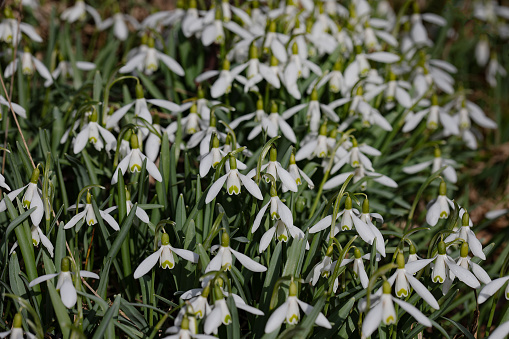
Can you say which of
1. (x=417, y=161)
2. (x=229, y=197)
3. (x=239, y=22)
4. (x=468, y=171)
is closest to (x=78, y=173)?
(x=229, y=197)

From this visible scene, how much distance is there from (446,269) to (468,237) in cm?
12

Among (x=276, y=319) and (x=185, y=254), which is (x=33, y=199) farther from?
(x=276, y=319)

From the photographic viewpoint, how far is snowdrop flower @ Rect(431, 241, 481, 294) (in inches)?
51.3

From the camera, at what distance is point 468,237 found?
1416 mm

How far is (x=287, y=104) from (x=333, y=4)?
2.99 feet

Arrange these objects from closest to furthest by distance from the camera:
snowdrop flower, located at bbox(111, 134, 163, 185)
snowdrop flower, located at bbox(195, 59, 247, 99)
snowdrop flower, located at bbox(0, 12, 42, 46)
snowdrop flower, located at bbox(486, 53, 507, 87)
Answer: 1. snowdrop flower, located at bbox(111, 134, 163, 185)
2. snowdrop flower, located at bbox(195, 59, 247, 99)
3. snowdrop flower, located at bbox(0, 12, 42, 46)
4. snowdrop flower, located at bbox(486, 53, 507, 87)

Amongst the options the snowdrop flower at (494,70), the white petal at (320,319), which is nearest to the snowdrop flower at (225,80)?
the white petal at (320,319)

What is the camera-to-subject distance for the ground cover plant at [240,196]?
131cm

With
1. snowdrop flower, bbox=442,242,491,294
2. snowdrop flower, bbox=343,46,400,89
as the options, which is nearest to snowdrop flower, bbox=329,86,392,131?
snowdrop flower, bbox=343,46,400,89

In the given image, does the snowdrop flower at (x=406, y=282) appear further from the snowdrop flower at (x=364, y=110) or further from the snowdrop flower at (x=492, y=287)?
the snowdrop flower at (x=364, y=110)

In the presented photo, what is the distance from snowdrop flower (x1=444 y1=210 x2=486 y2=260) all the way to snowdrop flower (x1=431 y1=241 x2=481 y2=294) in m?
0.10

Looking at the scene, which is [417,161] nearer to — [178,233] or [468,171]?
[468,171]

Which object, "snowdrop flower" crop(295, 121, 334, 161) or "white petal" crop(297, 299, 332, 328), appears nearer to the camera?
"white petal" crop(297, 299, 332, 328)

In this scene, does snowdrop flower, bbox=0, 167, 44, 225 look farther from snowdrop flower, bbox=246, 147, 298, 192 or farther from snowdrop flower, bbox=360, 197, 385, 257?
snowdrop flower, bbox=360, 197, 385, 257
